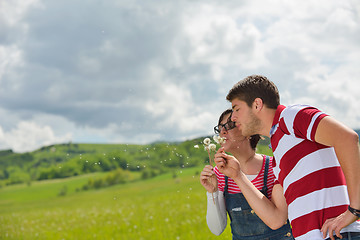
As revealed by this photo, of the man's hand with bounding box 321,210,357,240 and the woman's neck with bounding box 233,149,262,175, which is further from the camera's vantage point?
the woman's neck with bounding box 233,149,262,175

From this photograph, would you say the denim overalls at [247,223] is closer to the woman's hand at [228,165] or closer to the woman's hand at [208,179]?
the woman's hand at [208,179]

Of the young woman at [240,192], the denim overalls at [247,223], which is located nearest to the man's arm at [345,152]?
the young woman at [240,192]

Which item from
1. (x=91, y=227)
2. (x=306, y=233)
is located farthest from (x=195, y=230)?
(x=306, y=233)

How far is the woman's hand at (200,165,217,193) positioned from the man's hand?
0.95 m

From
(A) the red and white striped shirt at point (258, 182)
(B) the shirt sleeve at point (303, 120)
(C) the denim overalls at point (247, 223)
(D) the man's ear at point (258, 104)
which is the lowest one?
(C) the denim overalls at point (247, 223)

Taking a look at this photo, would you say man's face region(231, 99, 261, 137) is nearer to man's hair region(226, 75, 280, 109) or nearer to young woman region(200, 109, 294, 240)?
man's hair region(226, 75, 280, 109)

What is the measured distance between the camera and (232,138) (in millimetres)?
2852

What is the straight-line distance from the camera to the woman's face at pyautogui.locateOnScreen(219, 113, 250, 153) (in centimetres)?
283

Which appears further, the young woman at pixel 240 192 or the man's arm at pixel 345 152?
the young woman at pixel 240 192

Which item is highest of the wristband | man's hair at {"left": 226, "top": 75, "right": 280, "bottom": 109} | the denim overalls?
man's hair at {"left": 226, "top": 75, "right": 280, "bottom": 109}

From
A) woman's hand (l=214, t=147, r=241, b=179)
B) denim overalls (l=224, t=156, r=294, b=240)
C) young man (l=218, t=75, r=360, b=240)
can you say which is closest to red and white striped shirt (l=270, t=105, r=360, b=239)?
young man (l=218, t=75, r=360, b=240)

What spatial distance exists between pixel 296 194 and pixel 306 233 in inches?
8.6

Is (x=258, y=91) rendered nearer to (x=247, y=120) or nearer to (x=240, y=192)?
(x=247, y=120)

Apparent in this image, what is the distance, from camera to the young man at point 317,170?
1769mm
